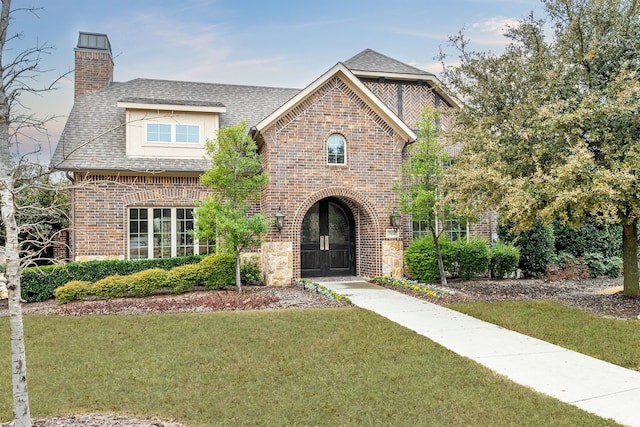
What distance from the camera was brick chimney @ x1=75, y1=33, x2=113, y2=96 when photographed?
18.4 metres

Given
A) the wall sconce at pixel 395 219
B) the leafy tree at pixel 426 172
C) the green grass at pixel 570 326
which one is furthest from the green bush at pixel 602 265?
the wall sconce at pixel 395 219

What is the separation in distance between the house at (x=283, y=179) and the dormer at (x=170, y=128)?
3 cm


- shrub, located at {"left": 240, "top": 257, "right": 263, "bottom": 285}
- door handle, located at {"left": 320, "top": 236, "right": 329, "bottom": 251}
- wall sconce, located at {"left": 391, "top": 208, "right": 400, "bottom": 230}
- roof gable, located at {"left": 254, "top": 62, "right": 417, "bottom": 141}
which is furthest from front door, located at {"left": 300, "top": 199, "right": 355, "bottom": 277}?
roof gable, located at {"left": 254, "top": 62, "right": 417, "bottom": 141}

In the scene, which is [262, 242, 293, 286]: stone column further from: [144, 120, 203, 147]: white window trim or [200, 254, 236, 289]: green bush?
[144, 120, 203, 147]: white window trim

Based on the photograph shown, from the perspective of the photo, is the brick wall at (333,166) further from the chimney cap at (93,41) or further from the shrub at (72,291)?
the chimney cap at (93,41)

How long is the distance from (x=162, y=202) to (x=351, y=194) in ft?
18.9

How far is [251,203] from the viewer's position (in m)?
14.9

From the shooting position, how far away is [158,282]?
12148 mm

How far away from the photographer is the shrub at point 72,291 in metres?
11.4

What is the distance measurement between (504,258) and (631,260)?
14.5ft

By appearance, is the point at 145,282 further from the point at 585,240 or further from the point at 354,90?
the point at 585,240

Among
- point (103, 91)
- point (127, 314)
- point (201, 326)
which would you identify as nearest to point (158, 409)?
point (201, 326)

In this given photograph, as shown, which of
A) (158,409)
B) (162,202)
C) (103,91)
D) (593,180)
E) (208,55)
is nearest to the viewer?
(158,409)

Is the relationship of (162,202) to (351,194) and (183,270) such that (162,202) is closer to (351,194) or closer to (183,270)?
(183,270)
